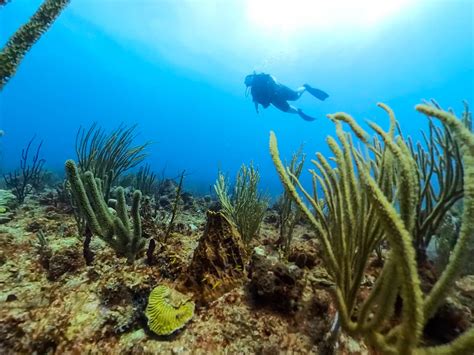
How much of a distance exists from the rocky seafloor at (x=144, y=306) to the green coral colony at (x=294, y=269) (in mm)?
12

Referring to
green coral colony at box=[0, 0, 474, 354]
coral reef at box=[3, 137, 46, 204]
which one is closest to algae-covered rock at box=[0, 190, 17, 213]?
coral reef at box=[3, 137, 46, 204]

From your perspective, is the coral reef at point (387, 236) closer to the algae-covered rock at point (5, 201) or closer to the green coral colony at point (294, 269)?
the green coral colony at point (294, 269)

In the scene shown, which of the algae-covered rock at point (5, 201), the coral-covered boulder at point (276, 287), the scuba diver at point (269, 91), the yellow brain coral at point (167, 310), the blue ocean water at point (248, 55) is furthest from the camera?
the blue ocean water at point (248, 55)

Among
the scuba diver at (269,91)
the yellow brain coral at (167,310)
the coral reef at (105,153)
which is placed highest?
the scuba diver at (269,91)

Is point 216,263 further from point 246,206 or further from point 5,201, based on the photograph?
point 5,201

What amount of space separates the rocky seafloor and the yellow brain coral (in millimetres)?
79

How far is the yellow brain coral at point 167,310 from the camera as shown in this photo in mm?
2273

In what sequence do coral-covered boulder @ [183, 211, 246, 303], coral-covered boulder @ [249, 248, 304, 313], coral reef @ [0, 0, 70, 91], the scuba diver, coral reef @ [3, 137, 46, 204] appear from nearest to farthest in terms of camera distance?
coral-covered boulder @ [249, 248, 304, 313] → coral-covered boulder @ [183, 211, 246, 303] → coral reef @ [0, 0, 70, 91] → coral reef @ [3, 137, 46, 204] → the scuba diver

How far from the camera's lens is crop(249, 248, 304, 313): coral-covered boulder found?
8.27 ft

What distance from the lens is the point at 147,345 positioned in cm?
217

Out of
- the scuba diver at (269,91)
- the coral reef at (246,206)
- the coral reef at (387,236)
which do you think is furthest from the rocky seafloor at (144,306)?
the scuba diver at (269,91)

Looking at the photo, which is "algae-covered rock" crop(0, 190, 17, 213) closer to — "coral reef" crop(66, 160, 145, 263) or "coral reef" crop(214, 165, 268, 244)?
"coral reef" crop(66, 160, 145, 263)

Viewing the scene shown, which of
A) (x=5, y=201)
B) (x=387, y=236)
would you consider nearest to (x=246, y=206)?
(x=387, y=236)

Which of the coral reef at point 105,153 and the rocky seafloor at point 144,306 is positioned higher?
the coral reef at point 105,153
